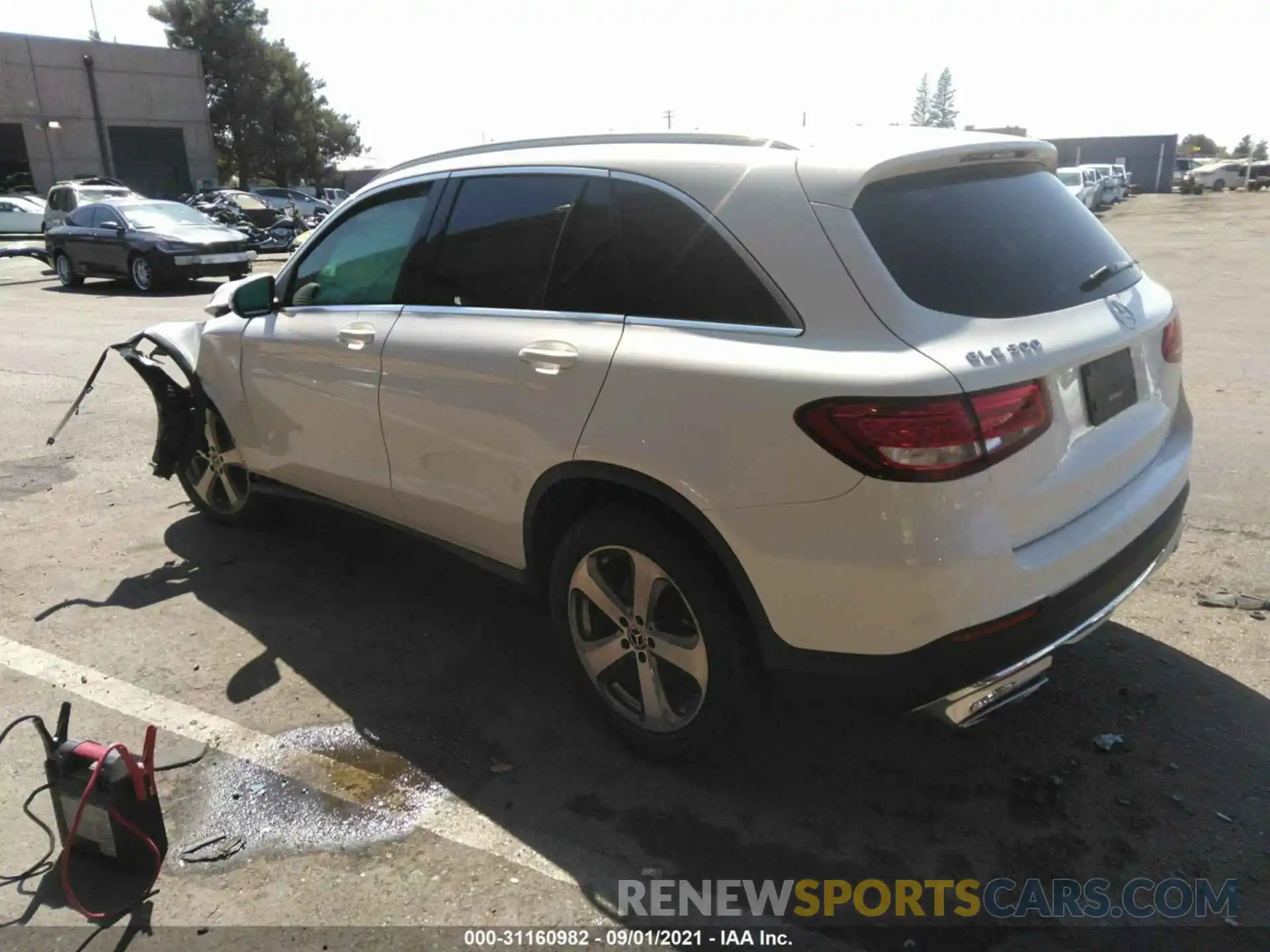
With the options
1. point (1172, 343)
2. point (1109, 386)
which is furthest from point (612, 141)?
point (1172, 343)

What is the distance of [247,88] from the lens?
59.0 metres

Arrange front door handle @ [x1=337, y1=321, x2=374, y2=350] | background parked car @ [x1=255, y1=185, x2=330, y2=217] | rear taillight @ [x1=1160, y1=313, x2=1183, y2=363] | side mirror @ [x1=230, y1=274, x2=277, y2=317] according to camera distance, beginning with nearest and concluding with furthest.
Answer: rear taillight @ [x1=1160, y1=313, x2=1183, y2=363] → front door handle @ [x1=337, y1=321, x2=374, y2=350] → side mirror @ [x1=230, y1=274, x2=277, y2=317] → background parked car @ [x1=255, y1=185, x2=330, y2=217]

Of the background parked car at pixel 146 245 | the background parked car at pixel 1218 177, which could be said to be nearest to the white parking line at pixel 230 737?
the background parked car at pixel 146 245

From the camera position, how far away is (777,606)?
2570mm

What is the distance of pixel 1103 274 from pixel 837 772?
1725mm

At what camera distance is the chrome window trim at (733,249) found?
256cm

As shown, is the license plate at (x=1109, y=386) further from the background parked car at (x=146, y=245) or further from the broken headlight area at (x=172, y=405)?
the background parked car at (x=146, y=245)

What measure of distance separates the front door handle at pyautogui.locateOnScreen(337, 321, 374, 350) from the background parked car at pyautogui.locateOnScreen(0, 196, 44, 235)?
33.1 metres

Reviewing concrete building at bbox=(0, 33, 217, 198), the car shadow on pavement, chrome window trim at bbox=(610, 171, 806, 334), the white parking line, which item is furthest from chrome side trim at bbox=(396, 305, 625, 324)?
concrete building at bbox=(0, 33, 217, 198)

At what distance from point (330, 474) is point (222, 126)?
63.7 metres

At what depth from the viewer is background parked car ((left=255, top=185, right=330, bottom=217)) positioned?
1487 inches

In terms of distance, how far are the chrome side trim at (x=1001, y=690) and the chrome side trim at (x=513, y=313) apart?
55.4 inches

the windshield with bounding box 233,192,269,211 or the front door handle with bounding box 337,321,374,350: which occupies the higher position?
the front door handle with bounding box 337,321,374,350

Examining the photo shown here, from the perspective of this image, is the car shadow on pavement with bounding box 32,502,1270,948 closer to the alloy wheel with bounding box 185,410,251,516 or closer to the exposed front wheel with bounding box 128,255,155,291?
the alloy wheel with bounding box 185,410,251,516
